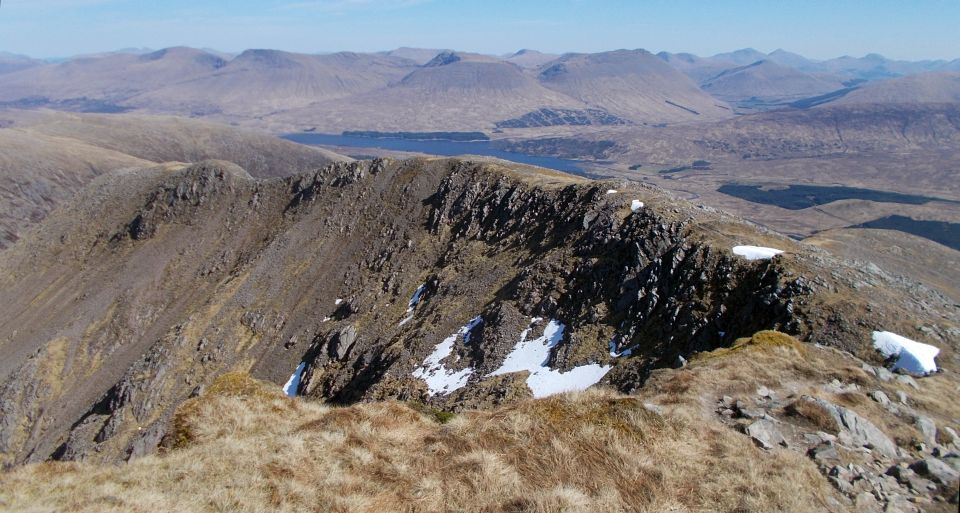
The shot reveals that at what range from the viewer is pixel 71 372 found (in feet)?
283

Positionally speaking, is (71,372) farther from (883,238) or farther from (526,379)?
(883,238)

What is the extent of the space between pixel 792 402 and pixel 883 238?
14245 centimetres

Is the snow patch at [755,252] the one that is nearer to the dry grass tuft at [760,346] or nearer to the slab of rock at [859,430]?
the dry grass tuft at [760,346]

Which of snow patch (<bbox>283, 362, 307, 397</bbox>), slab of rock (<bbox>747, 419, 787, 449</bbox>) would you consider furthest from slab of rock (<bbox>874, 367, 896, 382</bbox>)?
snow patch (<bbox>283, 362, 307, 397</bbox>)

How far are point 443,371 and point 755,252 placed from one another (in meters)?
31.0

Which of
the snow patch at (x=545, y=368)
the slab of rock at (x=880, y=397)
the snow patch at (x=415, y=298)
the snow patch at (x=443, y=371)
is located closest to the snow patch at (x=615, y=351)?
the snow patch at (x=545, y=368)

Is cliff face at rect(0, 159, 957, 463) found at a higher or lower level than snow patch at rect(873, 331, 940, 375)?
lower

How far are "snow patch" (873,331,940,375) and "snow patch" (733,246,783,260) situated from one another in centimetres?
1142

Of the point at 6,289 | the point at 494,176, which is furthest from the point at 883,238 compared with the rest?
the point at 6,289

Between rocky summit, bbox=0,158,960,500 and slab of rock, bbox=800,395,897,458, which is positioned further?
rocky summit, bbox=0,158,960,500

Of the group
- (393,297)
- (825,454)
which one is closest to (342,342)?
(393,297)

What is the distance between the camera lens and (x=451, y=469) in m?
14.5

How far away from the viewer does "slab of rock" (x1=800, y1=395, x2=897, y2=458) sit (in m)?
15.2

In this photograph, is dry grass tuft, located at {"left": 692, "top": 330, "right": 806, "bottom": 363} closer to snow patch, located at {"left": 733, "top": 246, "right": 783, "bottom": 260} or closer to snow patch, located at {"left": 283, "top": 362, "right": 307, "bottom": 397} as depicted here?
snow patch, located at {"left": 733, "top": 246, "right": 783, "bottom": 260}
